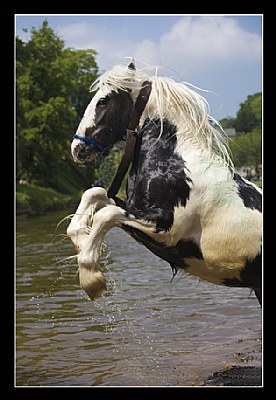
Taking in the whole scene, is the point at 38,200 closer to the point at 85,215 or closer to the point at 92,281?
the point at 85,215

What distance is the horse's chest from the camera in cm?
542

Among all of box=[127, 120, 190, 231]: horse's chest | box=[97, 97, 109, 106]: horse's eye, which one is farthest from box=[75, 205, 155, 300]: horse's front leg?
box=[97, 97, 109, 106]: horse's eye

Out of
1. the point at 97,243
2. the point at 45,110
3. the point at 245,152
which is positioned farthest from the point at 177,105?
the point at 45,110

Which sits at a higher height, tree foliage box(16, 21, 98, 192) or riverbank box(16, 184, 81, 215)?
tree foliage box(16, 21, 98, 192)

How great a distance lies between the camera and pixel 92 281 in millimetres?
5301

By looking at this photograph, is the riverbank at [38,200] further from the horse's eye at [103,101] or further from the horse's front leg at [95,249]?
the horse's front leg at [95,249]

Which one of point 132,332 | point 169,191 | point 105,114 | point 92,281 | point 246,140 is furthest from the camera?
point 246,140

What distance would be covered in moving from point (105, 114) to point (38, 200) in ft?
99.5

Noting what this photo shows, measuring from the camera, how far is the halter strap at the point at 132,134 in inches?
224

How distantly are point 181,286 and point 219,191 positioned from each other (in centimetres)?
618

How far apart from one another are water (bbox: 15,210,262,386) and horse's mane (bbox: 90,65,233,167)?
1.13 m

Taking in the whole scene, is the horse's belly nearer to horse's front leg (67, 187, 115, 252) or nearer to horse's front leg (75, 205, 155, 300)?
horse's front leg (75, 205, 155, 300)

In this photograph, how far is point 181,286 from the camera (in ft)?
37.7
